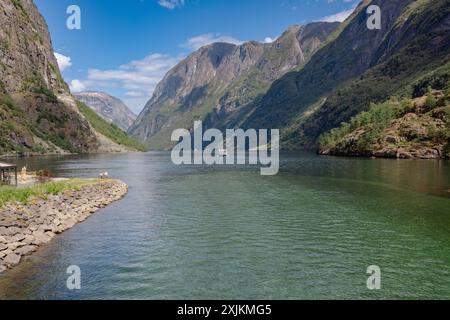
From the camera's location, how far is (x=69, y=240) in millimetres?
44469

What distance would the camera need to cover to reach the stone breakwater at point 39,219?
1498 inches

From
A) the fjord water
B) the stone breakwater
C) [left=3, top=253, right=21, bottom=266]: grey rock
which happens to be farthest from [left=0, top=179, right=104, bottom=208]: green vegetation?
[left=3, top=253, right=21, bottom=266]: grey rock

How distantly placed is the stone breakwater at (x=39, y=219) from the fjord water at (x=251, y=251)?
4.22 ft

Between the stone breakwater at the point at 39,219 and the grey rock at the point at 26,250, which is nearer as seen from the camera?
the grey rock at the point at 26,250

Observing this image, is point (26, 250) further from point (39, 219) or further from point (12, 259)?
point (39, 219)

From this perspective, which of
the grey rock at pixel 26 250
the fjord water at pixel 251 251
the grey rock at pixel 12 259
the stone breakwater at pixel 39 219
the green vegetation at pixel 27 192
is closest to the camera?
the fjord water at pixel 251 251

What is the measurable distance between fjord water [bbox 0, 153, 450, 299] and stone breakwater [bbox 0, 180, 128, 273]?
4.22ft

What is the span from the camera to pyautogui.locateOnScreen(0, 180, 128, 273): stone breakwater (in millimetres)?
38059

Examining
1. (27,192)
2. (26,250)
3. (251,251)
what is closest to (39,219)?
(27,192)

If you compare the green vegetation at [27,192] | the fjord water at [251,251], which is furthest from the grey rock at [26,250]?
the green vegetation at [27,192]

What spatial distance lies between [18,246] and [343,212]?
4183cm

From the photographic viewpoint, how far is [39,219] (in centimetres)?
4769

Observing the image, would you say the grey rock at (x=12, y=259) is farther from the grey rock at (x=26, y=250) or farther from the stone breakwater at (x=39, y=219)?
the grey rock at (x=26, y=250)

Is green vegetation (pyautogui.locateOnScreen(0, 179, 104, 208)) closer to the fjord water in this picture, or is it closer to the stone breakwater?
the stone breakwater
